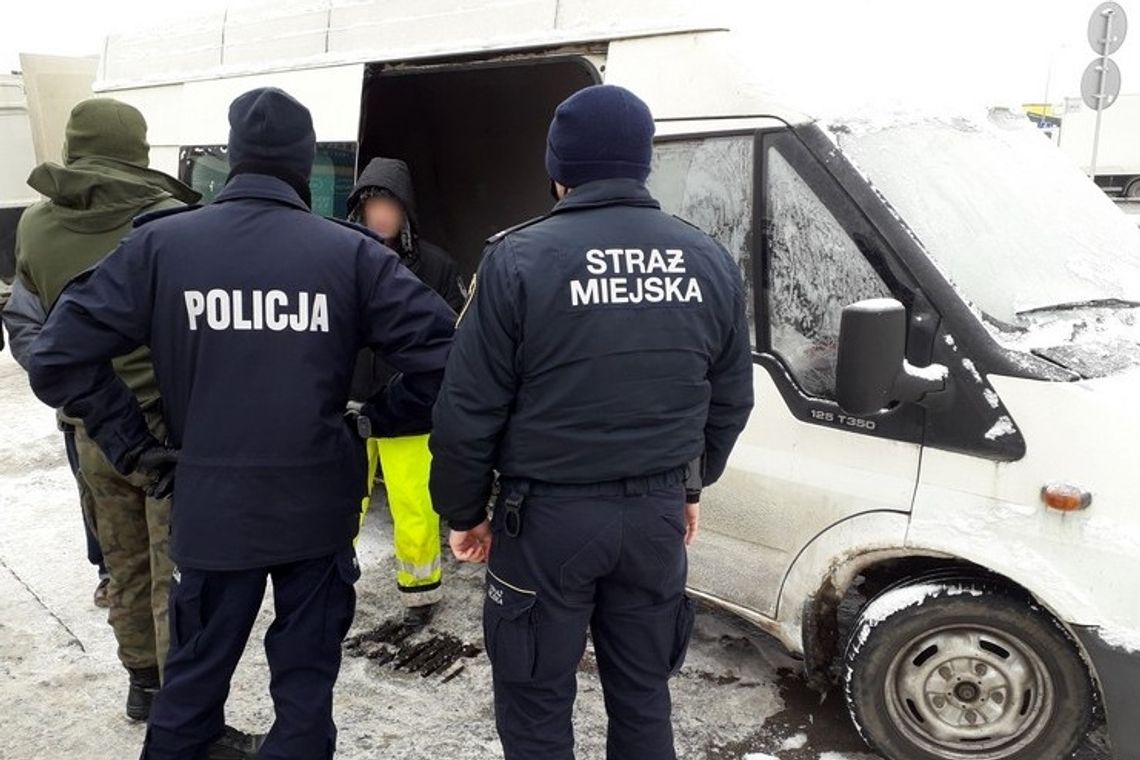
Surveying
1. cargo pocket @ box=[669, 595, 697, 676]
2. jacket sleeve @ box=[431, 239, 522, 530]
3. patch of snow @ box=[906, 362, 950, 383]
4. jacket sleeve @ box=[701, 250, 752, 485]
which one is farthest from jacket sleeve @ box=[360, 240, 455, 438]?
patch of snow @ box=[906, 362, 950, 383]

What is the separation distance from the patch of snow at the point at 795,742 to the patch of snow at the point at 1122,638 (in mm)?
1001

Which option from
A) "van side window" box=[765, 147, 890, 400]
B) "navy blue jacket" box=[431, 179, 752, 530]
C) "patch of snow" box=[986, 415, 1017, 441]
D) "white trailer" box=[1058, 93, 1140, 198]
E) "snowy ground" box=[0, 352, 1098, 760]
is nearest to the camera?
"navy blue jacket" box=[431, 179, 752, 530]

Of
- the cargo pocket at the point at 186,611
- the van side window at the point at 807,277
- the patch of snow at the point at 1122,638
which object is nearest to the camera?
the cargo pocket at the point at 186,611

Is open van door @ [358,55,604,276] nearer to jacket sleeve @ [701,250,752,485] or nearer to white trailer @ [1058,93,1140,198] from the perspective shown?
jacket sleeve @ [701,250,752,485]

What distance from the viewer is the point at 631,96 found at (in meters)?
2.17

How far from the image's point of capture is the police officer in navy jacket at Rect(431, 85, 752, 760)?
83.0 inches

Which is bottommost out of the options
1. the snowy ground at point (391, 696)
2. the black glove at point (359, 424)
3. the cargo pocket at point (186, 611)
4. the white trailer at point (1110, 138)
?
the snowy ground at point (391, 696)

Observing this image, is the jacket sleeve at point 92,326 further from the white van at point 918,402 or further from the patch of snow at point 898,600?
the patch of snow at point 898,600

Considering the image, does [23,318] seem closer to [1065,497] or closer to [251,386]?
[251,386]

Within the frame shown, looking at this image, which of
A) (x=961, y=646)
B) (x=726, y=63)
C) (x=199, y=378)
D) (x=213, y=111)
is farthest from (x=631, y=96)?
(x=213, y=111)

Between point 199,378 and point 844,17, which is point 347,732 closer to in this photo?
point 199,378

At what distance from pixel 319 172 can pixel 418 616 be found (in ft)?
7.64

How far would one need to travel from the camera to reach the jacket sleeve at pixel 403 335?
2.32 m

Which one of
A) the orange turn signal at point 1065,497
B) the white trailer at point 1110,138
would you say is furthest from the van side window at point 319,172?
the white trailer at point 1110,138
